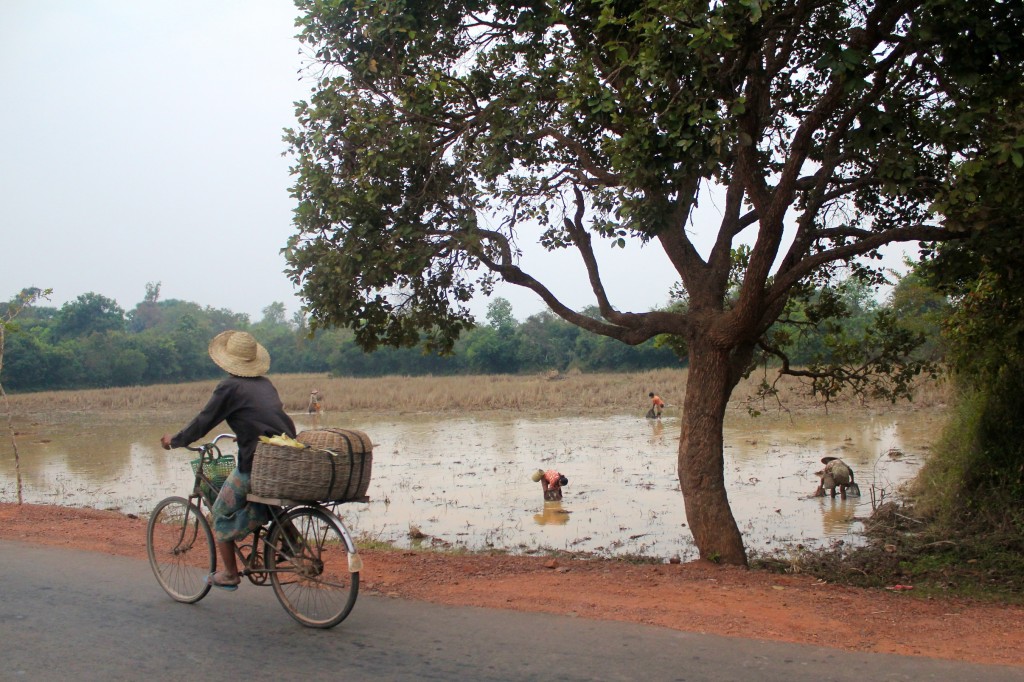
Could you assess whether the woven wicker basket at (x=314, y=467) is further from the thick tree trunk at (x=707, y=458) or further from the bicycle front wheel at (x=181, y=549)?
the thick tree trunk at (x=707, y=458)

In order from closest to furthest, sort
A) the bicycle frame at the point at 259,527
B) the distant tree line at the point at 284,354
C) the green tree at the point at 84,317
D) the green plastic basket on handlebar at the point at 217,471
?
the bicycle frame at the point at 259,527 < the green plastic basket on handlebar at the point at 217,471 < the distant tree line at the point at 284,354 < the green tree at the point at 84,317

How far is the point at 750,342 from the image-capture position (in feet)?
29.4

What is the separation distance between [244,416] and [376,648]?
1.67m

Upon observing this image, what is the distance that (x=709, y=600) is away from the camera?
6.04 m

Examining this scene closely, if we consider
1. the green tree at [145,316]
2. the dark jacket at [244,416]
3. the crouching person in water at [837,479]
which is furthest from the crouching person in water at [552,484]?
the green tree at [145,316]

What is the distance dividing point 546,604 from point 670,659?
1.37 meters

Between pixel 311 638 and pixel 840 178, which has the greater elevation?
pixel 840 178

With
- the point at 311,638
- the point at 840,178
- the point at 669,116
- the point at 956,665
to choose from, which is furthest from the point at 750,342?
the point at 311,638

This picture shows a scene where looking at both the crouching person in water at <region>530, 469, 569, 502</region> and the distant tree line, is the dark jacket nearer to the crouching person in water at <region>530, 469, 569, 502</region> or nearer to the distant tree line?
the crouching person in water at <region>530, 469, 569, 502</region>

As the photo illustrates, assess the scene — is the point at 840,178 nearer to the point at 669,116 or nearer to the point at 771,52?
the point at 771,52

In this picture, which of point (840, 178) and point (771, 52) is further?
point (840, 178)

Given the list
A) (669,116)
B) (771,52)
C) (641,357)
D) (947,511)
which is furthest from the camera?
(641,357)

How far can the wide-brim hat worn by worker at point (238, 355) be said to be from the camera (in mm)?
5570

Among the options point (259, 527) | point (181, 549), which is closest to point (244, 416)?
point (259, 527)
